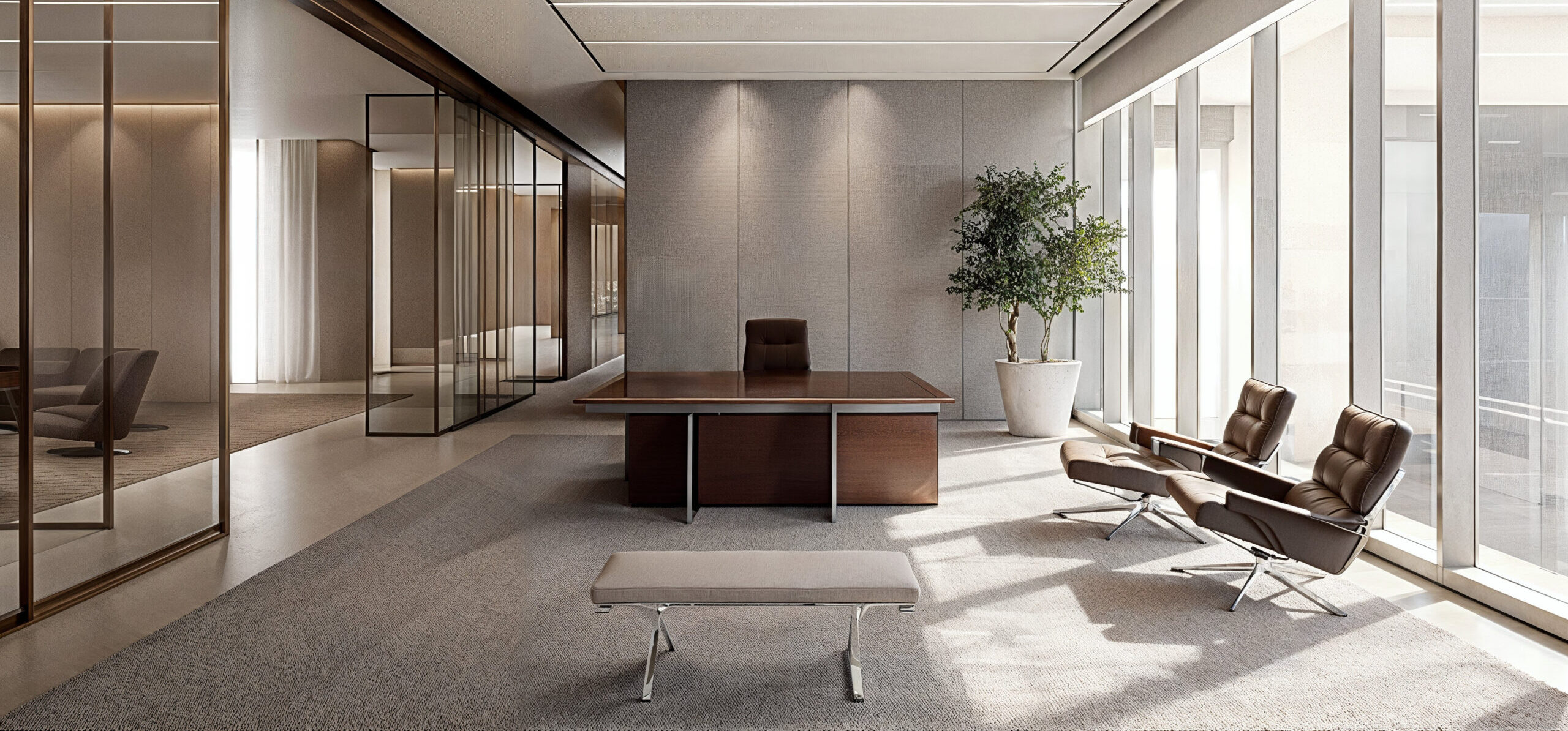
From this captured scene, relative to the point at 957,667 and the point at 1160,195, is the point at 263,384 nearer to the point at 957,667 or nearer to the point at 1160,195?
the point at 1160,195

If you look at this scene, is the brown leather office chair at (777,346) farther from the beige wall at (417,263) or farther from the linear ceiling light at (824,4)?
the beige wall at (417,263)

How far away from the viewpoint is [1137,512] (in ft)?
16.4

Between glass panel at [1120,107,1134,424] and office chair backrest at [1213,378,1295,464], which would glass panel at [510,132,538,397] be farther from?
office chair backrest at [1213,378,1295,464]

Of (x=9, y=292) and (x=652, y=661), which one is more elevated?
(x=9, y=292)

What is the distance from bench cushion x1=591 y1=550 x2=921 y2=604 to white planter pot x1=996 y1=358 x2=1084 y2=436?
5.47m

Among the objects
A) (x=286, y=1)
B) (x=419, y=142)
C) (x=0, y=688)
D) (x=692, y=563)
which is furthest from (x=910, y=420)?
(x=419, y=142)

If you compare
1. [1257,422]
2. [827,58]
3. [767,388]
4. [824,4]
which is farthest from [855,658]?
[827,58]

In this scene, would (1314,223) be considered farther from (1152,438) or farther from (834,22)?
(834,22)

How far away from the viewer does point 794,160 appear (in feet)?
29.7

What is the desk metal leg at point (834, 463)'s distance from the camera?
5207 mm

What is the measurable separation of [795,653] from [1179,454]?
9.16 ft

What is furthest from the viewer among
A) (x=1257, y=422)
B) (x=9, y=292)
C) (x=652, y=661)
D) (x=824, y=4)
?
(x=824, y=4)

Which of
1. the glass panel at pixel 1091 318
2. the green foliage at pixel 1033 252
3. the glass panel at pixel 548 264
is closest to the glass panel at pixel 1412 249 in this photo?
the green foliage at pixel 1033 252

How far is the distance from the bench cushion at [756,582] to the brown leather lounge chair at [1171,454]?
7.19 feet
